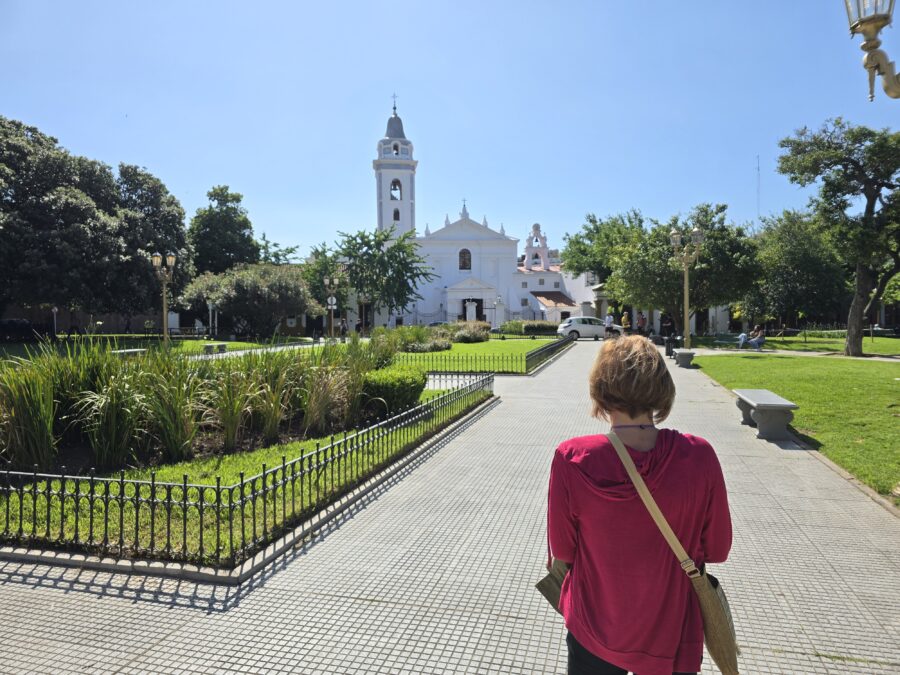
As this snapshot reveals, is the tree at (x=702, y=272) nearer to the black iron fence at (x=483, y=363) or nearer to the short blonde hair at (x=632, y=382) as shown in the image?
the black iron fence at (x=483, y=363)

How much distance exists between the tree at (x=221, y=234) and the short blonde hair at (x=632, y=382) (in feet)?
183

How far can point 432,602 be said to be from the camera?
3879 mm

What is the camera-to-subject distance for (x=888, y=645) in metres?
3.31

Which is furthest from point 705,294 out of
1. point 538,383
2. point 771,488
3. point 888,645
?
point 888,645

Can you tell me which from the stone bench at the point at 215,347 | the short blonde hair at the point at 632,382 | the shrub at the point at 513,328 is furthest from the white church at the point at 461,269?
the short blonde hair at the point at 632,382

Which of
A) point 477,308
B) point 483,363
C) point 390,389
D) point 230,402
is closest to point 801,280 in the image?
point 477,308

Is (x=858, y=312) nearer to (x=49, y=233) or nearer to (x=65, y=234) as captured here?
(x=65, y=234)

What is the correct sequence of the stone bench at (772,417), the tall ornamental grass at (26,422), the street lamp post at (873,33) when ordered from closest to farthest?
the street lamp post at (873,33) < the tall ornamental grass at (26,422) < the stone bench at (772,417)

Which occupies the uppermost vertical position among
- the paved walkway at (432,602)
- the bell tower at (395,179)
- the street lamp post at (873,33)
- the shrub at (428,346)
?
the bell tower at (395,179)

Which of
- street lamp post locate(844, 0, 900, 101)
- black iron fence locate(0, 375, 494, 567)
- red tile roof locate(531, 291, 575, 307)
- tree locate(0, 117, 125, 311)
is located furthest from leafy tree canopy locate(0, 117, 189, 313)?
red tile roof locate(531, 291, 575, 307)

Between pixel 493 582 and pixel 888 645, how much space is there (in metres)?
2.32

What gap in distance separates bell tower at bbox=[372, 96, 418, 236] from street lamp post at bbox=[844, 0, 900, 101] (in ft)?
194

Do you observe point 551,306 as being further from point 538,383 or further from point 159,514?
point 159,514

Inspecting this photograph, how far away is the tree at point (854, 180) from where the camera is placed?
20562 mm
